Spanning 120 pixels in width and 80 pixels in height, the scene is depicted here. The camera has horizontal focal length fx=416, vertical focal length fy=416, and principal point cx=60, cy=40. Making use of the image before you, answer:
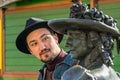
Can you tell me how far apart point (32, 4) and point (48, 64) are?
5326 mm

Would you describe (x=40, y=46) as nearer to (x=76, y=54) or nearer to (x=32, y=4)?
(x=76, y=54)

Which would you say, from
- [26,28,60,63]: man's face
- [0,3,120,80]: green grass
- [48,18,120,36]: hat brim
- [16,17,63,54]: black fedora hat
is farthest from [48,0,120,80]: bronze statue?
[0,3,120,80]: green grass

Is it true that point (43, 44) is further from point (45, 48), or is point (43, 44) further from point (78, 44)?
point (78, 44)

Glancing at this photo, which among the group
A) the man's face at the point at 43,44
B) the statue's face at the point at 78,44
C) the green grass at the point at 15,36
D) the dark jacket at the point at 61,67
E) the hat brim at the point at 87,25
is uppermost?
the hat brim at the point at 87,25

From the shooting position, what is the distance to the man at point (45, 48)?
3258 millimetres

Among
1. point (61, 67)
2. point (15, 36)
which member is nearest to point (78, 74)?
point (61, 67)

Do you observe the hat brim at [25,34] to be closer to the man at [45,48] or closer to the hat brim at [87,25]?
the man at [45,48]

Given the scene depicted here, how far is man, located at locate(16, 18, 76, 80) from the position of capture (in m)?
3.26

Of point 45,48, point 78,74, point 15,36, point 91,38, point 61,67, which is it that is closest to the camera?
point 78,74

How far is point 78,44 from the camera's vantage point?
2.23m

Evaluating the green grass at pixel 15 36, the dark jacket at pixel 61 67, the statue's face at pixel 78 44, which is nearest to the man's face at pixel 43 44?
the dark jacket at pixel 61 67

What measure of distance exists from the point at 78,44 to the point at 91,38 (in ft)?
0.27

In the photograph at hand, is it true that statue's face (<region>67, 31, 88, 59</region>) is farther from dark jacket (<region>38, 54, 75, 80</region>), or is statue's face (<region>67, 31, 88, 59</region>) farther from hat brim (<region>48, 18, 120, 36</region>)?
dark jacket (<region>38, 54, 75, 80</region>)

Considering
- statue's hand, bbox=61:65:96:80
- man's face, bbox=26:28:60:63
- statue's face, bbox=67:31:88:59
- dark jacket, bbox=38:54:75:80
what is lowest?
dark jacket, bbox=38:54:75:80
